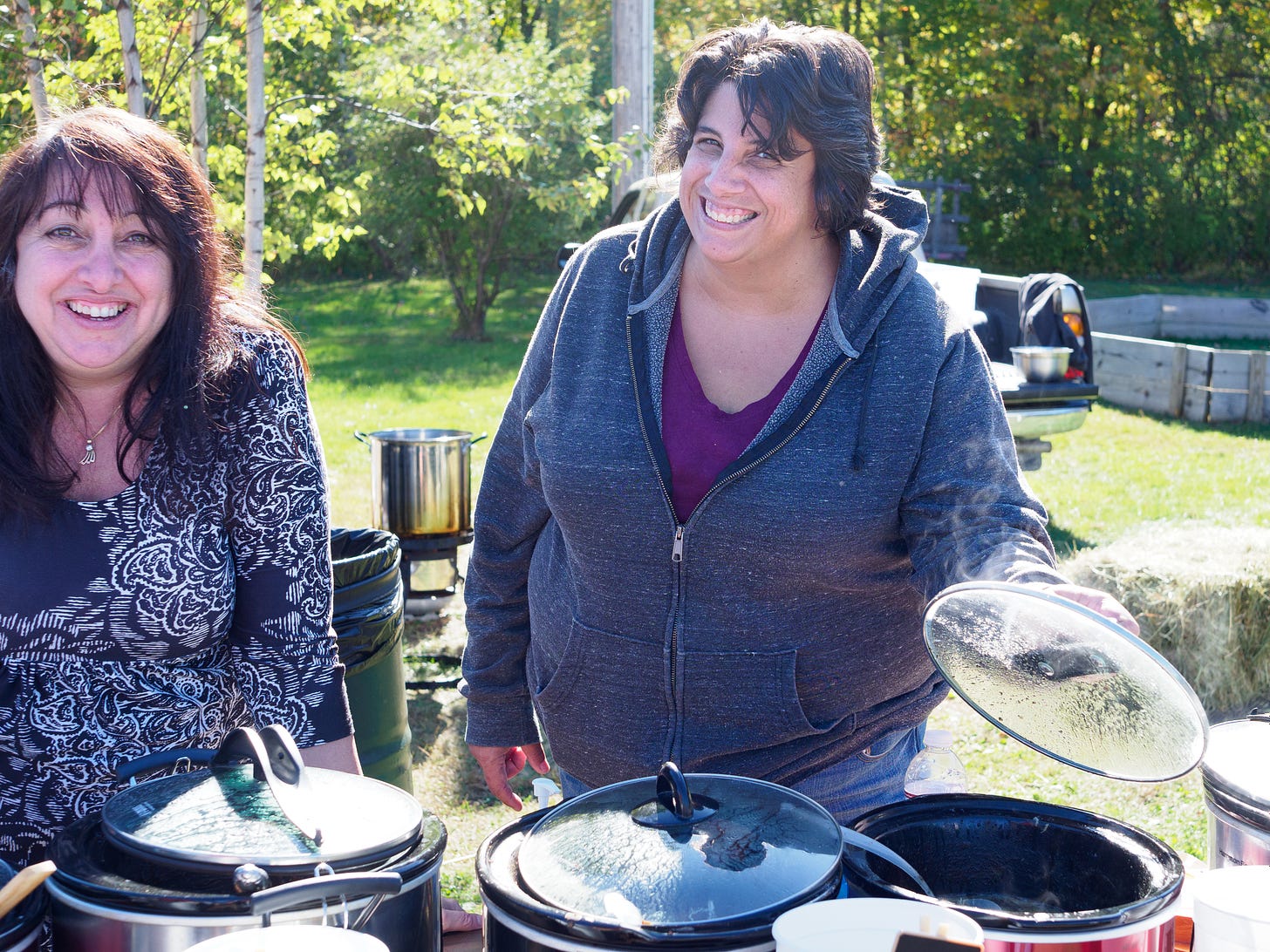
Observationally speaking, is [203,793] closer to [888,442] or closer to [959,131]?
[888,442]

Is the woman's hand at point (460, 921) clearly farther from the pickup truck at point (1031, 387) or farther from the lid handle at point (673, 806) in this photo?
the pickup truck at point (1031, 387)

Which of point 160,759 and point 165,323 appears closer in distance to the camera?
point 160,759

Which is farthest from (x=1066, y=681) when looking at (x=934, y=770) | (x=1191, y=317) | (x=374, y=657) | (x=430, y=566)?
(x=1191, y=317)

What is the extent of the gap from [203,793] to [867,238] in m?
1.28

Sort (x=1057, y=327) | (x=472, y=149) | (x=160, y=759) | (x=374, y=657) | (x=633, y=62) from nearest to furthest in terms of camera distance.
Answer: (x=160, y=759) → (x=374, y=657) → (x=472, y=149) → (x=633, y=62) → (x=1057, y=327)

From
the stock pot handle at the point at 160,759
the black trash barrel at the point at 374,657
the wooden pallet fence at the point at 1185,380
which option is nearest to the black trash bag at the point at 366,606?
the black trash barrel at the point at 374,657

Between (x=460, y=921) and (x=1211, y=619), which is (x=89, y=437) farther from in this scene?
(x=1211, y=619)

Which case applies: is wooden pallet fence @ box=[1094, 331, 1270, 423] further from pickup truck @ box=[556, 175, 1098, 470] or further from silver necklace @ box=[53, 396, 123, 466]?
silver necklace @ box=[53, 396, 123, 466]

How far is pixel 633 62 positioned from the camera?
7.22 m

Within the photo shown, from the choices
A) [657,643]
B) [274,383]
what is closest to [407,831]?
[657,643]

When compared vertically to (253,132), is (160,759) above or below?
below

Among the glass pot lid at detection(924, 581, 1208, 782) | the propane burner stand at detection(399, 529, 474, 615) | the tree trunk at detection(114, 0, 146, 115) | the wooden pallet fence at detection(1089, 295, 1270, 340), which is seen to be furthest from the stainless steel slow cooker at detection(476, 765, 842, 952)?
the wooden pallet fence at detection(1089, 295, 1270, 340)

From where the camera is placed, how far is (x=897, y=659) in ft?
6.29

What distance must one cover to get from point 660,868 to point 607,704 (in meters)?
0.78
